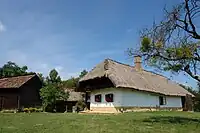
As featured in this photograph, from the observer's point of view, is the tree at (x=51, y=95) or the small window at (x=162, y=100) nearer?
the small window at (x=162, y=100)

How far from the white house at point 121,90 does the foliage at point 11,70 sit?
4194 cm

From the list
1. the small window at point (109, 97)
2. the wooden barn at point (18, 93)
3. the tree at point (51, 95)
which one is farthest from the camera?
the wooden barn at point (18, 93)

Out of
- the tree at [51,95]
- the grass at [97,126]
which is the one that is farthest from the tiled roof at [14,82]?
the grass at [97,126]

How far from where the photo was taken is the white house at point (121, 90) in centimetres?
2894

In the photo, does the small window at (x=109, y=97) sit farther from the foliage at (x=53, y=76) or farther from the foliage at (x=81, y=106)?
the foliage at (x=53, y=76)

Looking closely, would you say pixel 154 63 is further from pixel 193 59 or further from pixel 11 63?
pixel 11 63

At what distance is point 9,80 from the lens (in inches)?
1715

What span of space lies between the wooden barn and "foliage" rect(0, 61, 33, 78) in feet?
94.4

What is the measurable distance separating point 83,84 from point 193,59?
66.9 feet

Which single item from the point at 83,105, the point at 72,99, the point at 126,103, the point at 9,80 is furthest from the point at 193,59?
the point at 9,80

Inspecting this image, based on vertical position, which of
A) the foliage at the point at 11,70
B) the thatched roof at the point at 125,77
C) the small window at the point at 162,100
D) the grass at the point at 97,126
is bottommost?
the grass at the point at 97,126

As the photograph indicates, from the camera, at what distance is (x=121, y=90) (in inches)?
1145

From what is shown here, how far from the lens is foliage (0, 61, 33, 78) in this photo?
235ft

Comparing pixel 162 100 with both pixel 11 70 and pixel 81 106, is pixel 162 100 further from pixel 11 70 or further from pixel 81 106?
pixel 11 70
